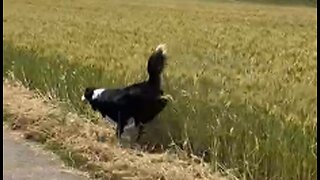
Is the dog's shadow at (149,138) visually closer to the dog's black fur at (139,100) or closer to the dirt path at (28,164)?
the dog's black fur at (139,100)

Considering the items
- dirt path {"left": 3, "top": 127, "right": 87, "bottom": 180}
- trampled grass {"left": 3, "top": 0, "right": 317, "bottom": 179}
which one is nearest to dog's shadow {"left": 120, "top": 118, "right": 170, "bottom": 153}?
trampled grass {"left": 3, "top": 0, "right": 317, "bottom": 179}

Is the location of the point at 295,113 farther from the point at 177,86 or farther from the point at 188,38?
the point at 188,38

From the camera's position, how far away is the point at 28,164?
6703 mm

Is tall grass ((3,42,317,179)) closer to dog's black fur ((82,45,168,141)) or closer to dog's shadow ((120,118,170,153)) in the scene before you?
dog's shadow ((120,118,170,153))

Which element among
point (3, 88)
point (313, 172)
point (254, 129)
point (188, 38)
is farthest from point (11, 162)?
point (188, 38)

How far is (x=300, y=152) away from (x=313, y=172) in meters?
0.29

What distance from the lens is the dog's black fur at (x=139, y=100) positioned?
7.10m

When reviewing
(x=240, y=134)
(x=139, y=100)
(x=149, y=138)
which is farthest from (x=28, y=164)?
(x=240, y=134)

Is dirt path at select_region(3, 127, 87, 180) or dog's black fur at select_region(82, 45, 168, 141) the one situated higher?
dog's black fur at select_region(82, 45, 168, 141)

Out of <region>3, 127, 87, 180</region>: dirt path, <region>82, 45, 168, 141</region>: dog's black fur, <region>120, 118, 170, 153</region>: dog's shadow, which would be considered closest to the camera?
<region>3, 127, 87, 180</region>: dirt path

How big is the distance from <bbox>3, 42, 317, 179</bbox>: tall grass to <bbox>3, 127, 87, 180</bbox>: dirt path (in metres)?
1.11

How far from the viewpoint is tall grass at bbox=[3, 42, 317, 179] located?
6137mm

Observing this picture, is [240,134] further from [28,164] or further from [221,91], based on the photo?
[28,164]

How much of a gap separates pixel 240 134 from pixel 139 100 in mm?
863
